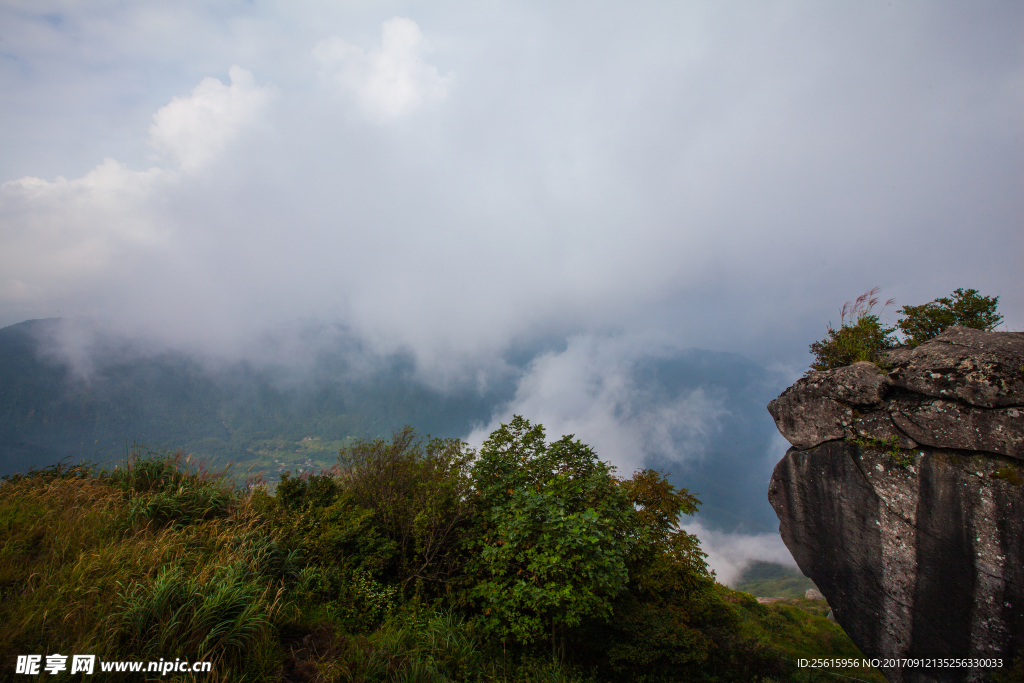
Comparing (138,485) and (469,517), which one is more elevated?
(138,485)

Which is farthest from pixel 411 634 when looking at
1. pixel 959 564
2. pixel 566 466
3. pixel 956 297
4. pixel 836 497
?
pixel 956 297

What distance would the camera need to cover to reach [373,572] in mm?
10672

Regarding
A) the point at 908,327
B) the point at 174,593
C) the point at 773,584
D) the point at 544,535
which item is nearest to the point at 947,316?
the point at 908,327

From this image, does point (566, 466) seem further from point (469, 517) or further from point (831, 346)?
point (831, 346)

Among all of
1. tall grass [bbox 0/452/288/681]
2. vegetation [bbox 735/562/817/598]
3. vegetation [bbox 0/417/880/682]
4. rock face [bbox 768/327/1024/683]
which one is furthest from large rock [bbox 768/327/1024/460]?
vegetation [bbox 735/562/817/598]

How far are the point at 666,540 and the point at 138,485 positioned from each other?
57.1 feet

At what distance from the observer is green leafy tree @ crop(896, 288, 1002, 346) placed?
1545 cm

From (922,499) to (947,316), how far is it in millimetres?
8954

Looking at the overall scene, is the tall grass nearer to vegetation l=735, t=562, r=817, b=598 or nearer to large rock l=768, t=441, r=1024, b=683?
large rock l=768, t=441, r=1024, b=683

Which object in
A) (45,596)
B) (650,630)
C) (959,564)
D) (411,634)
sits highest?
(45,596)

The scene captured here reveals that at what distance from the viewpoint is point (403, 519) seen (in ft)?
38.1

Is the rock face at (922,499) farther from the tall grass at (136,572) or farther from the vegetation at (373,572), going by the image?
the tall grass at (136,572)

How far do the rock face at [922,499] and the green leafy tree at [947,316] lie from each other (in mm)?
2621

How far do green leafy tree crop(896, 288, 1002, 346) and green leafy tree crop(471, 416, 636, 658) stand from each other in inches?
672
